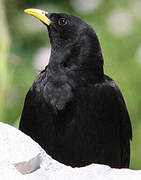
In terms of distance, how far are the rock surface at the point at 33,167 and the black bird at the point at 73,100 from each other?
29.4 inches

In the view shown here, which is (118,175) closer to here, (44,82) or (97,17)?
(44,82)

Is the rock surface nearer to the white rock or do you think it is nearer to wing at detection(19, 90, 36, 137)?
the white rock

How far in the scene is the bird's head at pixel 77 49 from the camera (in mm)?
3035

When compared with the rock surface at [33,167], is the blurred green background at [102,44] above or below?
above

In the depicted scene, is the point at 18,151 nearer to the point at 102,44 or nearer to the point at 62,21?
the point at 62,21

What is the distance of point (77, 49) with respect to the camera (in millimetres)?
3053

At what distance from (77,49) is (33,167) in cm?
104

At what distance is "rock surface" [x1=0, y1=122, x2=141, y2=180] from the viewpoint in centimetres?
199

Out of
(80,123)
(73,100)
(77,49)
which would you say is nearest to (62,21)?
(77,49)

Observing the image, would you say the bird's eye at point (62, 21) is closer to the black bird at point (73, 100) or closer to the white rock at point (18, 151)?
the black bird at point (73, 100)

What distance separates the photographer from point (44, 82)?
121 inches

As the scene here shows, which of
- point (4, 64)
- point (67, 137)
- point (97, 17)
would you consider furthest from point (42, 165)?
point (97, 17)

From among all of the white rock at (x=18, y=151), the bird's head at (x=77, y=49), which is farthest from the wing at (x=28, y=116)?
the white rock at (x=18, y=151)

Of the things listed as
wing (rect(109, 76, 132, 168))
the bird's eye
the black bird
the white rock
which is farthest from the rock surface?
wing (rect(109, 76, 132, 168))
